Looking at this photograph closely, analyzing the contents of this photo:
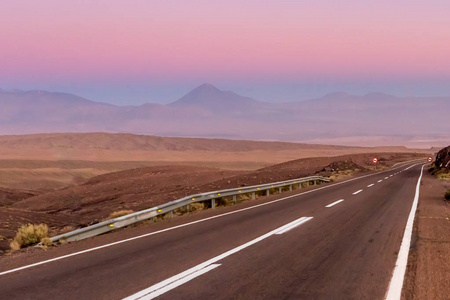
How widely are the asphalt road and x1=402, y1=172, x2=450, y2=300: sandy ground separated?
37cm

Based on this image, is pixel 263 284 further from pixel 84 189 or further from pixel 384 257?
pixel 84 189

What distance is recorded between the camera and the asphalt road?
7324 millimetres

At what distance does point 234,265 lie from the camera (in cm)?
895

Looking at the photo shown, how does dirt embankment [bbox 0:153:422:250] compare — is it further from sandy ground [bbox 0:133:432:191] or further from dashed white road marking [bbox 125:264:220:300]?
sandy ground [bbox 0:133:432:191]

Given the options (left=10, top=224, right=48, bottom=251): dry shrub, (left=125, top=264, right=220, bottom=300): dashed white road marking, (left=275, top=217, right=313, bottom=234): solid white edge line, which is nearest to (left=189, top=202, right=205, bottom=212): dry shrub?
(left=275, top=217, right=313, bottom=234): solid white edge line

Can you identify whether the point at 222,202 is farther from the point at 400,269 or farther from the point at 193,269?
the point at 400,269

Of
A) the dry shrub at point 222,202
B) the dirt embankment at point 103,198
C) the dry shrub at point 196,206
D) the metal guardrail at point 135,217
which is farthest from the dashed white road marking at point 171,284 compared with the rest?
the dry shrub at point 222,202

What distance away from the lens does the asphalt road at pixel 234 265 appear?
7.32 metres

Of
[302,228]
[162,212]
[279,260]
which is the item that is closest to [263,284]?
[279,260]

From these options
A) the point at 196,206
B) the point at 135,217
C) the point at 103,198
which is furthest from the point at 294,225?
the point at 103,198

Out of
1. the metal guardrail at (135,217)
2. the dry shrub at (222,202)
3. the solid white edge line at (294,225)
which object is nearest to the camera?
the metal guardrail at (135,217)

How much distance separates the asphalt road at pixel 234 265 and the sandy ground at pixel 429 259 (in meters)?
0.37

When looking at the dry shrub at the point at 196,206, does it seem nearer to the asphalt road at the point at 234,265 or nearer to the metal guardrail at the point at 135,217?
the metal guardrail at the point at 135,217

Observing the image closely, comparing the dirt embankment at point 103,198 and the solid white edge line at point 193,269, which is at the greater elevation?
the solid white edge line at point 193,269
